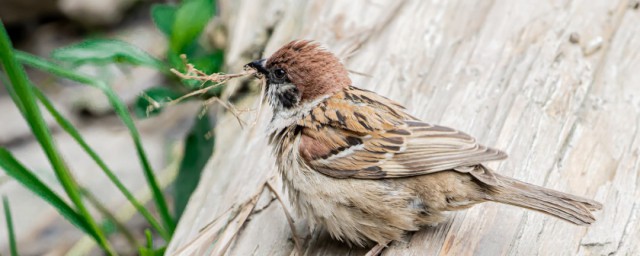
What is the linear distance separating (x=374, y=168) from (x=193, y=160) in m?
1.42

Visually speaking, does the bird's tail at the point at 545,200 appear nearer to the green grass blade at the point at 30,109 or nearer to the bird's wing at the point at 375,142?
the bird's wing at the point at 375,142

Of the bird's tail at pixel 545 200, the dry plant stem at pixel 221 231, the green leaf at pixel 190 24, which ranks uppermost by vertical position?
the green leaf at pixel 190 24

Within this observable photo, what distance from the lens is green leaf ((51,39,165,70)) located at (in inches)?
134

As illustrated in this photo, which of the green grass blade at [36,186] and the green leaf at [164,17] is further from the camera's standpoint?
the green leaf at [164,17]

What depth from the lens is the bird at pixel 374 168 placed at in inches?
104

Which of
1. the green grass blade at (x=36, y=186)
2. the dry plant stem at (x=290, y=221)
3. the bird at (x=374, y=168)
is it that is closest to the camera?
the bird at (x=374, y=168)

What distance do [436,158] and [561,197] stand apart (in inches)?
16.9

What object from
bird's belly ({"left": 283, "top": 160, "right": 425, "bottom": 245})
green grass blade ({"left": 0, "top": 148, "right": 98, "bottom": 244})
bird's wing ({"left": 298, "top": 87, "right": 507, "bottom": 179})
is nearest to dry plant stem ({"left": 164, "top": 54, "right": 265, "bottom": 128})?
bird's wing ({"left": 298, "top": 87, "right": 507, "bottom": 179})

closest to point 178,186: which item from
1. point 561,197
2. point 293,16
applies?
point 293,16

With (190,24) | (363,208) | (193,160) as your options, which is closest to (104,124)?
(193,160)

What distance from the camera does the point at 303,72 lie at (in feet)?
9.64

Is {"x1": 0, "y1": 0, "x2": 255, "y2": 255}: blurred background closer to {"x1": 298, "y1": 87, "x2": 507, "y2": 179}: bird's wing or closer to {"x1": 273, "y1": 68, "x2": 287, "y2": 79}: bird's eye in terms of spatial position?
{"x1": 273, "y1": 68, "x2": 287, "y2": 79}: bird's eye

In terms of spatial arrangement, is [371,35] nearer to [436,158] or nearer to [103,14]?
[436,158]

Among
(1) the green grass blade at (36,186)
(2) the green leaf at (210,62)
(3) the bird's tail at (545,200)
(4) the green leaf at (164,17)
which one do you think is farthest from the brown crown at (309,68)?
(4) the green leaf at (164,17)
